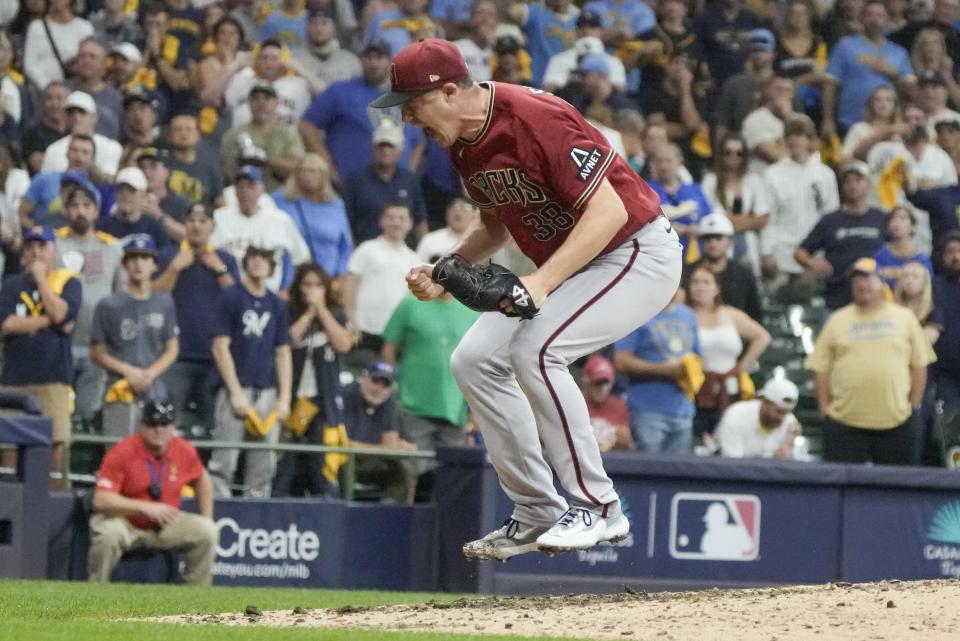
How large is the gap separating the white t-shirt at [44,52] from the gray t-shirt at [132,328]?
3.05 meters

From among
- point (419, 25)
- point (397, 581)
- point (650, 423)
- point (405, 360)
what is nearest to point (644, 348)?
point (650, 423)

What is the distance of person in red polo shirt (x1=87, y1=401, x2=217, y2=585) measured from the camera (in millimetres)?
10398

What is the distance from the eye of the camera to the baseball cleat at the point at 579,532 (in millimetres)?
6527

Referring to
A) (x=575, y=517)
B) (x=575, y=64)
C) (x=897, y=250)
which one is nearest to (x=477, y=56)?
(x=575, y=64)

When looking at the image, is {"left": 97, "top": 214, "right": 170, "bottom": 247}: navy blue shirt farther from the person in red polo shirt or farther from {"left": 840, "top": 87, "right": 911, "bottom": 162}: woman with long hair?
{"left": 840, "top": 87, "right": 911, "bottom": 162}: woman with long hair

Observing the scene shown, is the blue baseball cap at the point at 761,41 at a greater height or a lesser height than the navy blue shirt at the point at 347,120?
greater

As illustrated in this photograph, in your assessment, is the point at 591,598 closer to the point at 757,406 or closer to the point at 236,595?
the point at 236,595

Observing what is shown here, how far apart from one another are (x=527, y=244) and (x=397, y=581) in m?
5.27

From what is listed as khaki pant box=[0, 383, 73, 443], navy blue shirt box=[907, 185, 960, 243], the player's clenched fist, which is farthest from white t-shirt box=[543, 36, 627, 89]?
the player's clenched fist

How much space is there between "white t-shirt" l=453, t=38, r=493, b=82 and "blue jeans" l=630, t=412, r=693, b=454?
3.89m

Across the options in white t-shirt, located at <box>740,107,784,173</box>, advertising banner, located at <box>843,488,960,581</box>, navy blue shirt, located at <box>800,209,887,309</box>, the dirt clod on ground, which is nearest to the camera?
the dirt clod on ground

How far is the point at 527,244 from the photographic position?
6824mm

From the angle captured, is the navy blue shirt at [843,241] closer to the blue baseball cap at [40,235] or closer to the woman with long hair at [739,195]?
the woman with long hair at [739,195]

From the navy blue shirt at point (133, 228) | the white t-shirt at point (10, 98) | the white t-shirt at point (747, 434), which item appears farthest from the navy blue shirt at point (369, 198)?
the white t-shirt at point (747, 434)
